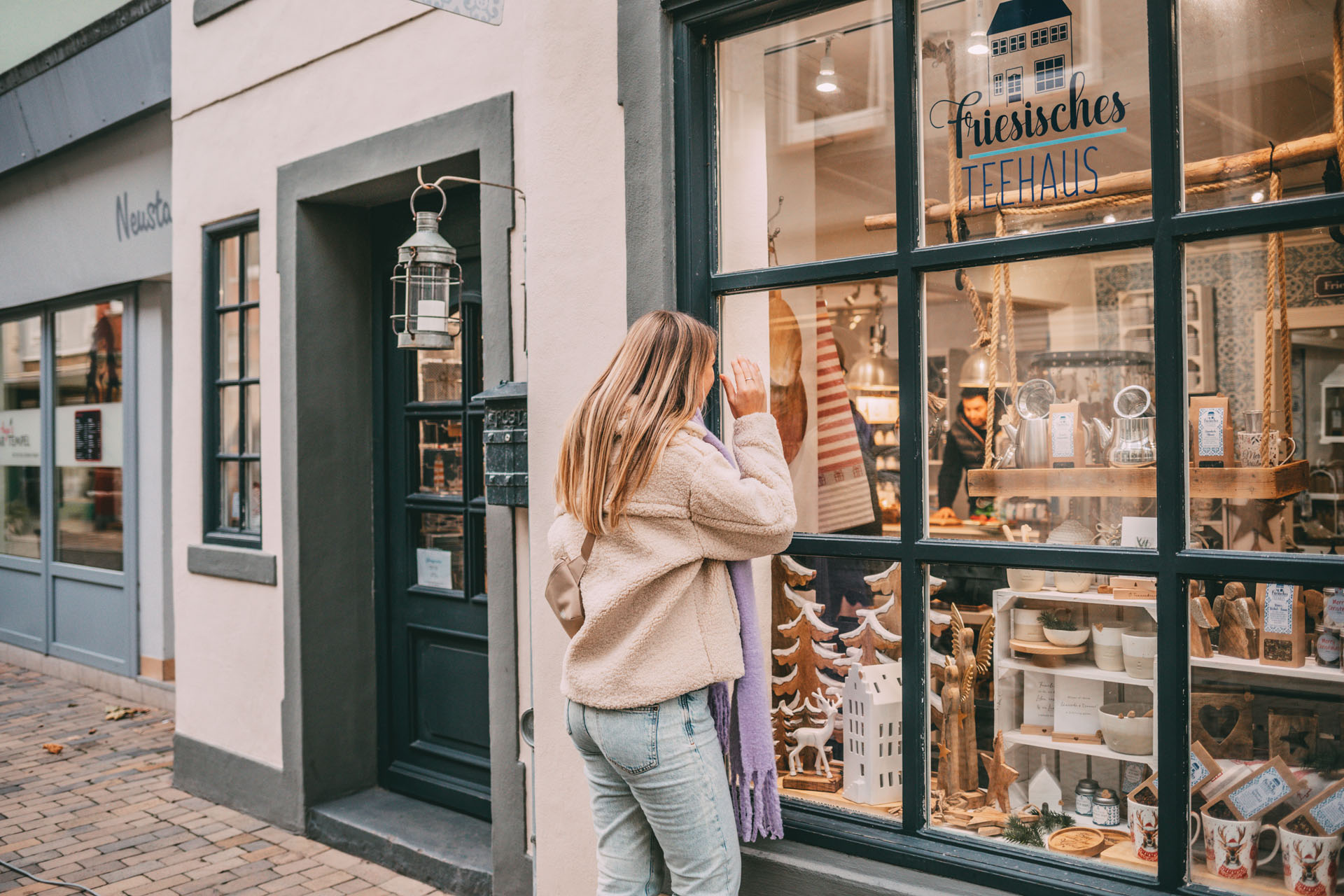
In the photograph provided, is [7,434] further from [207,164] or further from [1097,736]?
[1097,736]

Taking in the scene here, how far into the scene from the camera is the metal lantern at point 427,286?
12.6 feet

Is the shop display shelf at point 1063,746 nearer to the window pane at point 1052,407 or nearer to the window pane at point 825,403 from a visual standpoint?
the window pane at point 1052,407

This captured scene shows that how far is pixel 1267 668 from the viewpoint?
8.38 feet

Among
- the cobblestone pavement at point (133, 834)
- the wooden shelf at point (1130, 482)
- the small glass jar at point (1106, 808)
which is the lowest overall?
the cobblestone pavement at point (133, 834)

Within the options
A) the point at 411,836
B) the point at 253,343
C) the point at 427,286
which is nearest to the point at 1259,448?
the point at 427,286

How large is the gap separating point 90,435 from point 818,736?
6.91m

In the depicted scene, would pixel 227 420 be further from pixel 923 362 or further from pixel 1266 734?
pixel 1266 734

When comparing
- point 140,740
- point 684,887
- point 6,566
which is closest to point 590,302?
point 684,887

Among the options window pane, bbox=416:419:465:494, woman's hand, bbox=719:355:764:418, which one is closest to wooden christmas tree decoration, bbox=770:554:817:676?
woman's hand, bbox=719:355:764:418

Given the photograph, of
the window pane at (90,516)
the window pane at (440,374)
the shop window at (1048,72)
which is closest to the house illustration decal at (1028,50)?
the shop window at (1048,72)

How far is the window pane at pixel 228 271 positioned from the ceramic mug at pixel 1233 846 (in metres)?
4.98

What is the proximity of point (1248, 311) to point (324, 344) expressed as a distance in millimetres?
3956

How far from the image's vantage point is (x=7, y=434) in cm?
890

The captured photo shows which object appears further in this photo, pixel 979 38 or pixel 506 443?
pixel 506 443
